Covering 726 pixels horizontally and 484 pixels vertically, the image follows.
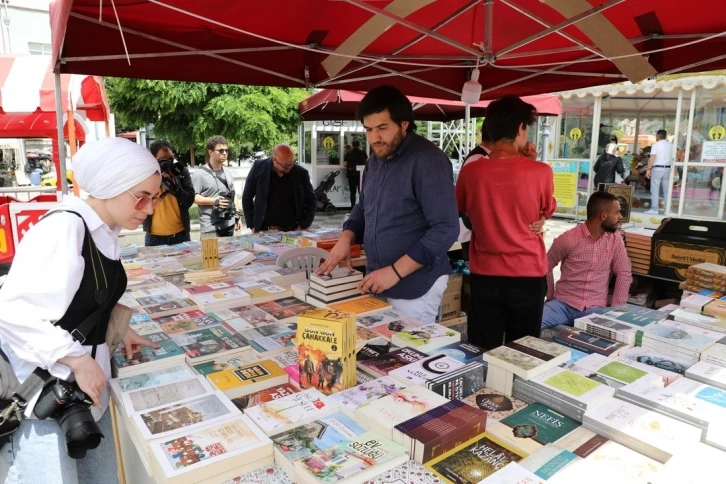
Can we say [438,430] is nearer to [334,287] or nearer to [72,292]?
[72,292]

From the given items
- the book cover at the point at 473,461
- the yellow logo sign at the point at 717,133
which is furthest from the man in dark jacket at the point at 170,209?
the yellow logo sign at the point at 717,133

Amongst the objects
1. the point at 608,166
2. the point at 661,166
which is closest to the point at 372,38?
the point at 608,166

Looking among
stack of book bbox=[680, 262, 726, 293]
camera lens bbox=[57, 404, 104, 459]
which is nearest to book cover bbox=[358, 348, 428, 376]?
camera lens bbox=[57, 404, 104, 459]

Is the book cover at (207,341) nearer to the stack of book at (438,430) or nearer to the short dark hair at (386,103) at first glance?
the stack of book at (438,430)

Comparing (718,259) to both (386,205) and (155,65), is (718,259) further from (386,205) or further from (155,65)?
(155,65)

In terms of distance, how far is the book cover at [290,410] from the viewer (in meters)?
1.20

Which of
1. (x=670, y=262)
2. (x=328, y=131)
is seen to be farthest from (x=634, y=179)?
(x=670, y=262)

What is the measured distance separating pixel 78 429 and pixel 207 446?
0.32 meters

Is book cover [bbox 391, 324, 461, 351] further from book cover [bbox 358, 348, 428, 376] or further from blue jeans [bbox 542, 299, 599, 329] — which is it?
blue jeans [bbox 542, 299, 599, 329]

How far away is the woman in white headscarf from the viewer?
44.6 inches

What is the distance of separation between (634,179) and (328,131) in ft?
25.0

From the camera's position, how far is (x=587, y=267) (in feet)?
10.5

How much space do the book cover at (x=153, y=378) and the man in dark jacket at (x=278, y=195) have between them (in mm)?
3066

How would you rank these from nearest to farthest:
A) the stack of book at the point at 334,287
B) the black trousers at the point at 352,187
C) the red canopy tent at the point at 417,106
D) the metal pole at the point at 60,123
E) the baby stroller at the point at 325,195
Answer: the stack of book at the point at 334,287, the metal pole at the point at 60,123, the red canopy tent at the point at 417,106, the baby stroller at the point at 325,195, the black trousers at the point at 352,187
